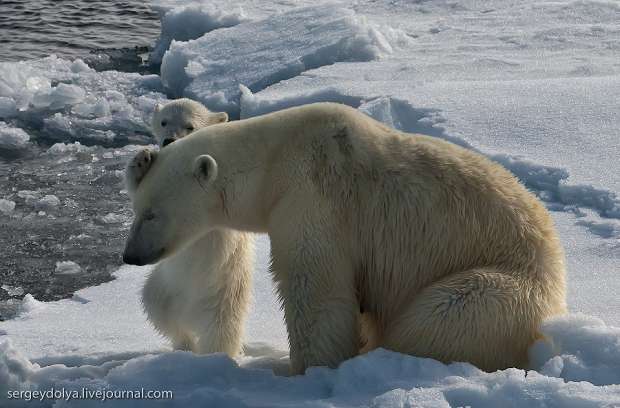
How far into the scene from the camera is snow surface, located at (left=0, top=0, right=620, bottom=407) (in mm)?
3041

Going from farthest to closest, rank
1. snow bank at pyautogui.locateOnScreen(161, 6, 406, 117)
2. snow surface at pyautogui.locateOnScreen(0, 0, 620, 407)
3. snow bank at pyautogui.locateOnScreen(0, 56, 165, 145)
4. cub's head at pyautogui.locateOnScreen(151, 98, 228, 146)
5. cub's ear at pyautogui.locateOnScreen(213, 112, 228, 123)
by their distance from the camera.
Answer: snow bank at pyautogui.locateOnScreen(161, 6, 406, 117), snow bank at pyautogui.locateOnScreen(0, 56, 165, 145), cub's ear at pyautogui.locateOnScreen(213, 112, 228, 123), cub's head at pyautogui.locateOnScreen(151, 98, 228, 146), snow surface at pyautogui.locateOnScreen(0, 0, 620, 407)

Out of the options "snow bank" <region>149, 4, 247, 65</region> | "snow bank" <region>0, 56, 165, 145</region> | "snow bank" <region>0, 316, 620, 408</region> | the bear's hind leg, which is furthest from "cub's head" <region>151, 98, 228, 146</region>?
"snow bank" <region>149, 4, 247, 65</region>

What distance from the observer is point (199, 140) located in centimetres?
348

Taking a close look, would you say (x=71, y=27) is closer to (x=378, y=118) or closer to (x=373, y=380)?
(x=378, y=118)

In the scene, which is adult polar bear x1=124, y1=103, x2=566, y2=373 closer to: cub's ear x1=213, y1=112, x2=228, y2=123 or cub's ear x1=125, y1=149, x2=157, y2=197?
cub's ear x1=125, y1=149, x2=157, y2=197

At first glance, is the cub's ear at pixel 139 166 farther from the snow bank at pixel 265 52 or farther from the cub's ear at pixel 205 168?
the snow bank at pixel 265 52

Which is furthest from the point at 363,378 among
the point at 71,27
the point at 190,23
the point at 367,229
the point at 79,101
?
the point at 71,27

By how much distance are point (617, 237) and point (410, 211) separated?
2124 mm

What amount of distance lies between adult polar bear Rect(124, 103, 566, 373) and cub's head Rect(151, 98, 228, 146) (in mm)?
1420

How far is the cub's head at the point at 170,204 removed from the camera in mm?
3328

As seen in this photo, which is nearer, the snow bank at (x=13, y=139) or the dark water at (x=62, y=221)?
the dark water at (x=62, y=221)

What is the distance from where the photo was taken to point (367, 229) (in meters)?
3.38

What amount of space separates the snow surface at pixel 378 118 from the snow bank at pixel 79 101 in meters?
0.02

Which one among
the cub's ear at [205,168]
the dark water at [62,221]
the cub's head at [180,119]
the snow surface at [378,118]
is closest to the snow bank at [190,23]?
the snow surface at [378,118]
